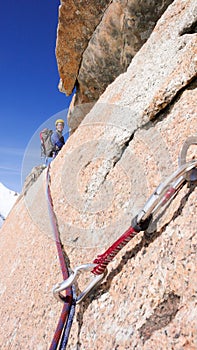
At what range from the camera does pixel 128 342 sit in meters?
2.23

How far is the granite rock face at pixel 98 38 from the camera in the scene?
27.0ft

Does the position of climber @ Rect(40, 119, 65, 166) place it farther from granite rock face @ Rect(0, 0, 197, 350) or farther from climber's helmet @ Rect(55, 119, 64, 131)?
granite rock face @ Rect(0, 0, 197, 350)

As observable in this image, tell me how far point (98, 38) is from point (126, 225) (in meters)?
9.49

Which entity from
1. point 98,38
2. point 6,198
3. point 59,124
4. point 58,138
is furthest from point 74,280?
point 6,198

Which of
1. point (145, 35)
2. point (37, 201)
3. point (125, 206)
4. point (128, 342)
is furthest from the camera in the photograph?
point (145, 35)

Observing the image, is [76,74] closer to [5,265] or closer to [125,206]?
[5,265]

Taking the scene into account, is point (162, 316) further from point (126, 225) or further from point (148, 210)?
point (126, 225)

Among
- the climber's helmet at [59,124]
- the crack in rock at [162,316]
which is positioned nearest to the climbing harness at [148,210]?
the crack in rock at [162,316]

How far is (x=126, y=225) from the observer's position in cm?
335

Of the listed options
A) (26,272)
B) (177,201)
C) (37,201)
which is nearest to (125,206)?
(177,201)

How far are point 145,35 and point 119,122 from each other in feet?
17.2

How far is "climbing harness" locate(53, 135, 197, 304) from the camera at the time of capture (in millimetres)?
2447

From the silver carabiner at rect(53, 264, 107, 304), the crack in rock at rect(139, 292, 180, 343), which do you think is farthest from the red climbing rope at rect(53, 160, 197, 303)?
the crack in rock at rect(139, 292, 180, 343)

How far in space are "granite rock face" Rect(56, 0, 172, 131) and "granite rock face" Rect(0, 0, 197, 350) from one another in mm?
2748
